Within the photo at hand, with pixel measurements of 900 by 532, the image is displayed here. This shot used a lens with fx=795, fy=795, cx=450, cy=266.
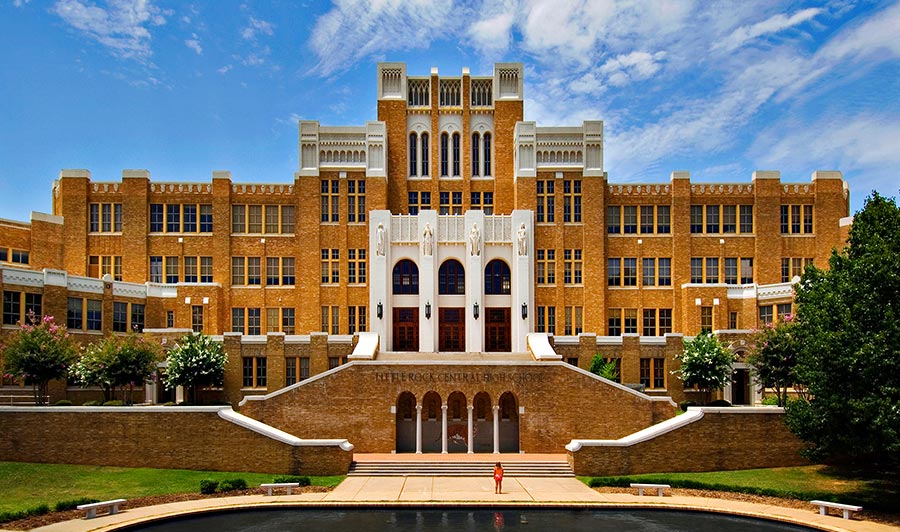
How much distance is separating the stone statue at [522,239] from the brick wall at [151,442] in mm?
19856

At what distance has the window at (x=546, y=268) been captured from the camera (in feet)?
178

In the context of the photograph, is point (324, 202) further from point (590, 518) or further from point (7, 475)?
point (590, 518)

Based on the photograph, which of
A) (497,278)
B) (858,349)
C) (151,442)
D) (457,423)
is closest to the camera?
(858,349)

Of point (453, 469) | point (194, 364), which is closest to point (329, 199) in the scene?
point (194, 364)

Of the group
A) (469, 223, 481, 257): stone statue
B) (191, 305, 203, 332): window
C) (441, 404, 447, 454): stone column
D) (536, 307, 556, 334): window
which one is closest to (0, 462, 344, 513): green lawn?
(441, 404, 447, 454): stone column

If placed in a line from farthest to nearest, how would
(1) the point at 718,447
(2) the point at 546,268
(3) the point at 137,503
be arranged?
(2) the point at 546,268 < (1) the point at 718,447 < (3) the point at 137,503

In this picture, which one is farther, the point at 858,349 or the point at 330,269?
the point at 330,269

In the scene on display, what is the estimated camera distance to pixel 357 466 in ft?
120

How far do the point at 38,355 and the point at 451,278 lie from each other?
24.3 m

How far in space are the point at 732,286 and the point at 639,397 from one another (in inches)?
658

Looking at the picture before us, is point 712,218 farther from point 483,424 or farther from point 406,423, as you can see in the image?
point 406,423

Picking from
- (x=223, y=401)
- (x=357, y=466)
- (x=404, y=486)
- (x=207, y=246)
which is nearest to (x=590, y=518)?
(x=404, y=486)

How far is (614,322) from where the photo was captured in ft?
179

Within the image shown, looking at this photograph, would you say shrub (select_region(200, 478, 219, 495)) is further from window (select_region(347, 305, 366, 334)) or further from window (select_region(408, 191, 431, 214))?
window (select_region(408, 191, 431, 214))
